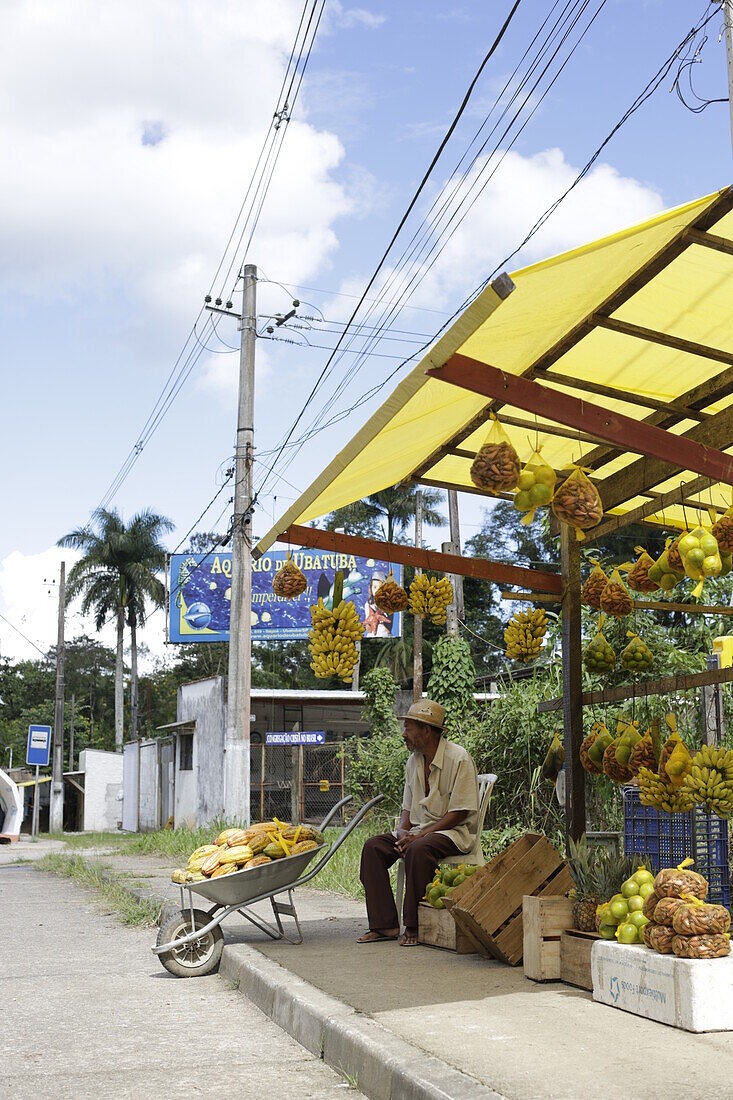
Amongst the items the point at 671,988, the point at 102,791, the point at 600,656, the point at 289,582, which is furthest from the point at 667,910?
the point at 102,791

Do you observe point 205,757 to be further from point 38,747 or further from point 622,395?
point 622,395

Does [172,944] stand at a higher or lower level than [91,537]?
lower

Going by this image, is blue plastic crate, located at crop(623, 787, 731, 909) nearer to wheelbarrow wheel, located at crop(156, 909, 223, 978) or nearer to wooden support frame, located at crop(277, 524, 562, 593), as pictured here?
wooden support frame, located at crop(277, 524, 562, 593)

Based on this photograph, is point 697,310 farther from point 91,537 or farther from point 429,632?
point 91,537

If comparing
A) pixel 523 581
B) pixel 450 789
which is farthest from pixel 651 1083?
pixel 523 581

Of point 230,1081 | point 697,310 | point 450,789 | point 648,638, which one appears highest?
point 697,310

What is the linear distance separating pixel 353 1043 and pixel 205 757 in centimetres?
2131

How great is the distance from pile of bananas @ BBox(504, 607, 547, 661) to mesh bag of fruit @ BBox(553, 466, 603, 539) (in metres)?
2.58

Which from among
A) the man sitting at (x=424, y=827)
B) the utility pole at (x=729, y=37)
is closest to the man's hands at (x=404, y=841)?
the man sitting at (x=424, y=827)

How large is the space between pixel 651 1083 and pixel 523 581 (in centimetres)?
444

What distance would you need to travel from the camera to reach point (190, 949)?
744 cm

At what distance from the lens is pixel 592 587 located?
7746mm

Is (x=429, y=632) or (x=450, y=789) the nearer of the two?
(x=450, y=789)

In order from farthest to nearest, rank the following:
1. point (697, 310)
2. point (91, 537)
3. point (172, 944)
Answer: point (91, 537) → point (172, 944) → point (697, 310)
